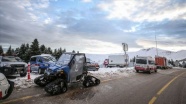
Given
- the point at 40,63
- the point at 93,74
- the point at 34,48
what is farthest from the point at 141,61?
the point at 34,48

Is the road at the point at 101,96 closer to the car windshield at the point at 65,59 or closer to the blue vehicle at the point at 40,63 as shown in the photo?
the car windshield at the point at 65,59

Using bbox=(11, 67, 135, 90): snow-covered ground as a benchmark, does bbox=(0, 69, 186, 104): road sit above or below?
below

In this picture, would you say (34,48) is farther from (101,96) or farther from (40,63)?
(101,96)

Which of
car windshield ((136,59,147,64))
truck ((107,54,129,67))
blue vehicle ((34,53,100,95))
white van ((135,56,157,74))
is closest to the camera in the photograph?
blue vehicle ((34,53,100,95))

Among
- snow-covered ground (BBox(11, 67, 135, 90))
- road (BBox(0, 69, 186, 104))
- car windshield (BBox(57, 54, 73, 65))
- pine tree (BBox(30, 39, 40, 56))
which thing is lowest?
road (BBox(0, 69, 186, 104))

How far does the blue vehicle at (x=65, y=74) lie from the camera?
8.38 m

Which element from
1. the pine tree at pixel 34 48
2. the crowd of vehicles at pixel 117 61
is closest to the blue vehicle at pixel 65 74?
the crowd of vehicles at pixel 117 61

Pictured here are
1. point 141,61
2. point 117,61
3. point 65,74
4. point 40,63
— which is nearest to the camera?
point 65,74

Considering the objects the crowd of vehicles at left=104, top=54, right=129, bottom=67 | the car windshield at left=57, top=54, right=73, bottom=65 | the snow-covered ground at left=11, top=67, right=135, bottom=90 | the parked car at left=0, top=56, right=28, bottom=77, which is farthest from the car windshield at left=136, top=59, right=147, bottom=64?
the car windshield at left=57, top=54, right=73, bottom=65

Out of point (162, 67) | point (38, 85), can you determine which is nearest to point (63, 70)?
point (38, 85)

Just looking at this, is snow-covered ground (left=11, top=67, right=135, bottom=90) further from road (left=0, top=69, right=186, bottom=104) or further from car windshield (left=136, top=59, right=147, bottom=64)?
car windshield (left=136, top=59, right=147, bottom=64)

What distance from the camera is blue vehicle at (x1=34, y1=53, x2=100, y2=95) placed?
8377 millimetres

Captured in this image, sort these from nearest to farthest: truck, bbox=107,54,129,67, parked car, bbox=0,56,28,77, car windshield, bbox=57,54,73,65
A: car windshield, bbox=57,54,73,65
parked car, bbox=0,56,28,77
truck, bbox=107,54,129,67

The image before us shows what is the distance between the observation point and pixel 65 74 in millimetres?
9250
